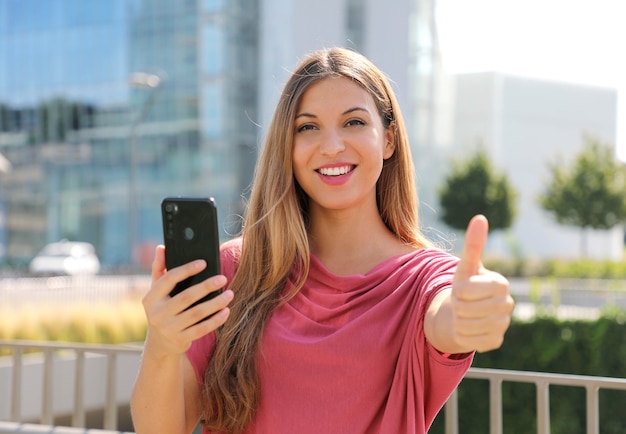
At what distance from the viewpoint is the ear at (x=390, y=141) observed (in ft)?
7.38

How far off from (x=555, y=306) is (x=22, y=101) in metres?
30.5

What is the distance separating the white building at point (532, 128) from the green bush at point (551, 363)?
30.7 meters

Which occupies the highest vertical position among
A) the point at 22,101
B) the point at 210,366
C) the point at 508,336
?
the point at 22,101

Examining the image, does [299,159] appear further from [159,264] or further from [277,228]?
[159,264]

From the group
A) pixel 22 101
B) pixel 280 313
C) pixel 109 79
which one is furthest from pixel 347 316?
pixel 22 101

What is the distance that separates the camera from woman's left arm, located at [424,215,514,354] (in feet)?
4.58

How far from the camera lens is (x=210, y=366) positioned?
206 cm

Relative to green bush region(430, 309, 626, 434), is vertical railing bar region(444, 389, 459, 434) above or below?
above

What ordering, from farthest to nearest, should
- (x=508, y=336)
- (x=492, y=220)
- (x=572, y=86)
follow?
(x=572, y=86) → (x=492, y=220) → (x=508, y=336)

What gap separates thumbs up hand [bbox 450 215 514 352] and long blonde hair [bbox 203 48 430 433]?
0.69 metres

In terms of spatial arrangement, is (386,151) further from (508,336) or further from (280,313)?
(508,336)

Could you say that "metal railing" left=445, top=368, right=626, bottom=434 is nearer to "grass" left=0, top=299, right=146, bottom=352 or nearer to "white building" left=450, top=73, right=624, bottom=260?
"grass" left=0, top=299, right=146, bottom=352

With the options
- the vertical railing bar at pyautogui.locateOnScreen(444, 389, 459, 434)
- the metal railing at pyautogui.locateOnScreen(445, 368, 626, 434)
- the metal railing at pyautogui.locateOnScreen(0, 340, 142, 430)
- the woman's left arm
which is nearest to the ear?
the woman's left arm

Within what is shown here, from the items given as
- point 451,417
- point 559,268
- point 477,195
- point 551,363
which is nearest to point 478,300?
point 451,417
